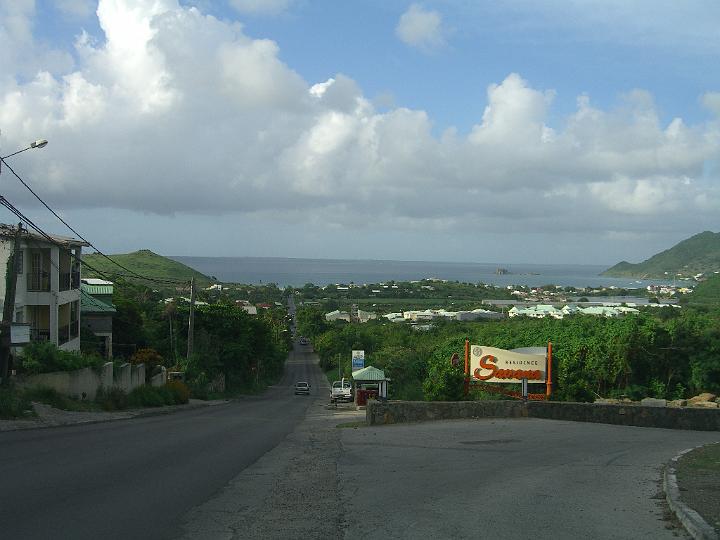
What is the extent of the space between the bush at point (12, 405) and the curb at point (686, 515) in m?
15.6

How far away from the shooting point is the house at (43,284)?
31.0 m

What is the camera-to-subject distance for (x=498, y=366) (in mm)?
21078

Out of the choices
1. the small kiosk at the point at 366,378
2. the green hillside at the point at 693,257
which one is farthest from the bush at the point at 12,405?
the green hillside at the point at 693,257

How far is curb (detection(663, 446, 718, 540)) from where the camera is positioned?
695cm

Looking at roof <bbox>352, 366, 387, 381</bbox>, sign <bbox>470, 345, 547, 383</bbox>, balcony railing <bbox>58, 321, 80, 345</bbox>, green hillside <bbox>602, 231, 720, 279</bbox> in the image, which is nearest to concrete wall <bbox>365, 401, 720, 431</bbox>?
sign <bbox>470, 345, 547, 383</bbox>

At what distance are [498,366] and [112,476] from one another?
12970 millimetres

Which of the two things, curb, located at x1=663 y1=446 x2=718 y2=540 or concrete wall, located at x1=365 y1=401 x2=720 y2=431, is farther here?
concrete wall, located at x1=365 y1=401 x2=720 y2=431

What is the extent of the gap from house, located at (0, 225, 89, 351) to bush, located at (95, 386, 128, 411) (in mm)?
5196

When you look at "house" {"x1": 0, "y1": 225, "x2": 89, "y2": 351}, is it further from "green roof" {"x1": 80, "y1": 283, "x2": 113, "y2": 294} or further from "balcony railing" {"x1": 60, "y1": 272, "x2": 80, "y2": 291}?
"green roof" {"x1": 80, "y1": 283, "x2": 113, "y2": 294}

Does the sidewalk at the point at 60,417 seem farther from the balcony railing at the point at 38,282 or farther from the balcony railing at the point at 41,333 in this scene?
the balcony railing at the point at 38,282

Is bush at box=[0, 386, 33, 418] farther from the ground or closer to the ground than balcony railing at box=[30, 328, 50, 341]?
closer to the ground

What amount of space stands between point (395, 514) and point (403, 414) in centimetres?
1039

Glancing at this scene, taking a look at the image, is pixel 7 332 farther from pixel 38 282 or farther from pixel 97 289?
pixel 97 289

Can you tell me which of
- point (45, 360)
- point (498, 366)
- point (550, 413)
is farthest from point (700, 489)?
point (45, 360)
